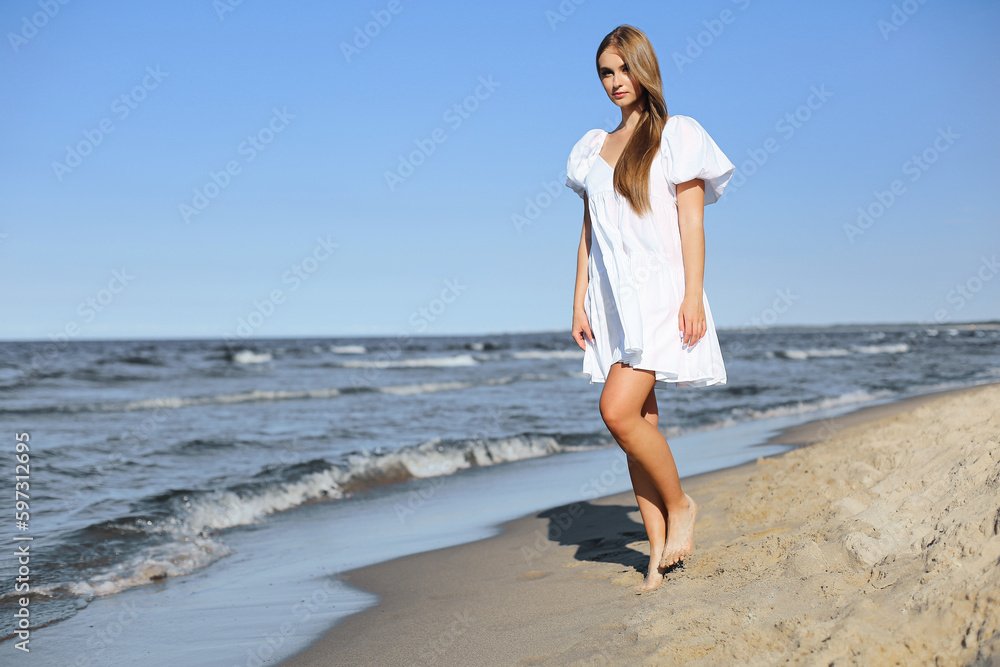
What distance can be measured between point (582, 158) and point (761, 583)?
5.39 ft

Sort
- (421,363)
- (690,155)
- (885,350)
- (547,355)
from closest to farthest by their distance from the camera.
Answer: (690,155) → (421,363) → (885,350) → (547,355)

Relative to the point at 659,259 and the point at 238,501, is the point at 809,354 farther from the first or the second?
the point at 659,259

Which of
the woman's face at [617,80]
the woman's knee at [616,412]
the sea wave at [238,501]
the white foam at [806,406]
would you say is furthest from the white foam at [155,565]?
the white foam at [806,406]

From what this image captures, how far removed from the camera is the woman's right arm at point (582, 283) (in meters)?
2.85

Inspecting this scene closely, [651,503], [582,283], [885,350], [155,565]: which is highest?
[582,283]

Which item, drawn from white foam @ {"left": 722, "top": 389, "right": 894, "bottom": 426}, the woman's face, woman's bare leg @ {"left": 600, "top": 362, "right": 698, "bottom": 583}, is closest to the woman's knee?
woman's bare leg @ {"left": 600, "top": 362, "right": 698, "bottom": 583}

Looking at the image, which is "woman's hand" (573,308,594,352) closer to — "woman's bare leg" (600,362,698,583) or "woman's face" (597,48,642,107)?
"woman's bare leg" (600,362,698,583)

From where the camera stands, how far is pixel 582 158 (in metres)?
2.80

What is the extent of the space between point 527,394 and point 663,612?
42.7 feet

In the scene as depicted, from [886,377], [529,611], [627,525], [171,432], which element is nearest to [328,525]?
[627,525]

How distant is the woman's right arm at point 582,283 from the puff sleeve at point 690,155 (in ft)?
1.43

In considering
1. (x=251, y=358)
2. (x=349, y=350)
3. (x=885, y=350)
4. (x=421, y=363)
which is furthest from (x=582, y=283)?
(x=349, y=350)

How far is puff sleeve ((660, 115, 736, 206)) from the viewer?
2480 millimetres

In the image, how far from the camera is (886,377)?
17.0m
